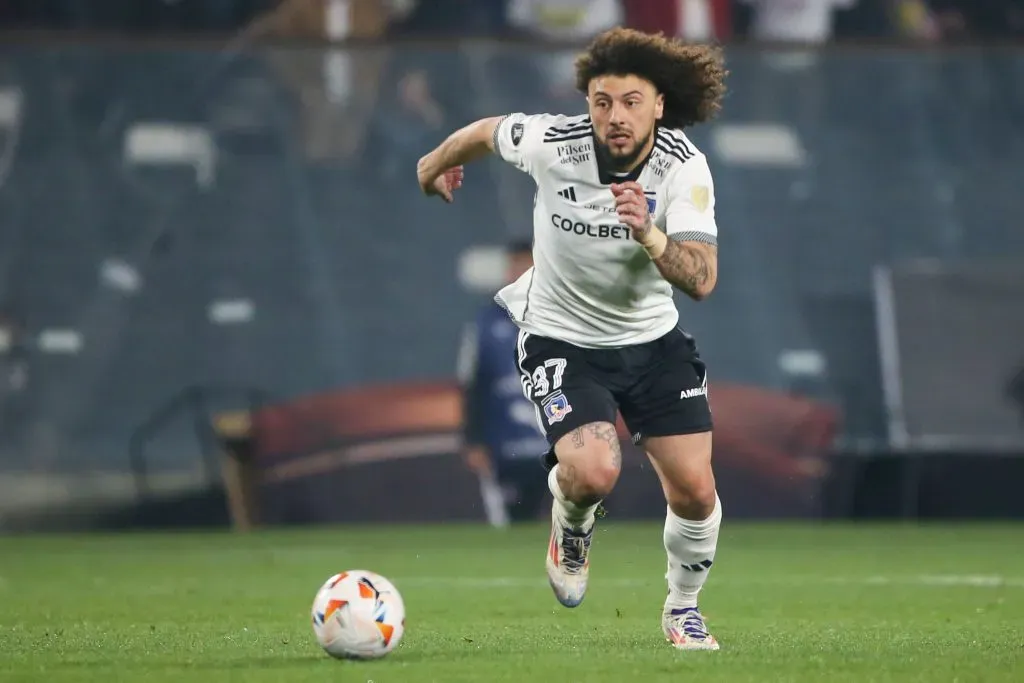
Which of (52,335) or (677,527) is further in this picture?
(52,335)

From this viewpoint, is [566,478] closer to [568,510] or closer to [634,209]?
[568,510]

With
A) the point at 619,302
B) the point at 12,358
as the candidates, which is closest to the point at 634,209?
the point at 619,302

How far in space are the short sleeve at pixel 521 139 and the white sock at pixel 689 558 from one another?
142 cm

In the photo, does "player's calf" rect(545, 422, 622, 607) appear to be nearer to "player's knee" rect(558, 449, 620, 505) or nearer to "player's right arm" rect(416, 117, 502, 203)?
"player's knee" rect(558, 449, 620, 505)

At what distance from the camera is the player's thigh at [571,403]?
6.33 metres

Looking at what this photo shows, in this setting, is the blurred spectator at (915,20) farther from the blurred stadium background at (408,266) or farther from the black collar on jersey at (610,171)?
the black collar on jersey at (610,171)

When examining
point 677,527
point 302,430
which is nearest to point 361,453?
point 302,430

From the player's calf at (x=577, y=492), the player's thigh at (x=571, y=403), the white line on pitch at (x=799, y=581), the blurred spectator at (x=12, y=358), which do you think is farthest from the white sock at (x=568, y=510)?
the blurred spectator at (x=12, y=358)

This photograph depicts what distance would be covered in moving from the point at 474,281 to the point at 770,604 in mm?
6558

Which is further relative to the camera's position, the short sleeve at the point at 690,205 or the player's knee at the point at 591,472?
the player's knee at the point at 591,472

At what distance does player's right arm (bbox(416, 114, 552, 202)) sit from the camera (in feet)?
21.8

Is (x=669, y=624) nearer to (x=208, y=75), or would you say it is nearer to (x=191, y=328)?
A: (x=191, y=328)

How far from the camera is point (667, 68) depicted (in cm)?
648

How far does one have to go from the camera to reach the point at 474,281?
14.5 metres
